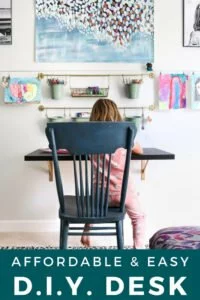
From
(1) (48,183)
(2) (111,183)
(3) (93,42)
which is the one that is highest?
(3) (93,42)

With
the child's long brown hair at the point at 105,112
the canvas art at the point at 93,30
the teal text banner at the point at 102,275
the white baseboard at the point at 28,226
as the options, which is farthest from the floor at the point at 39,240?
the teal text banner at the point at 102,275

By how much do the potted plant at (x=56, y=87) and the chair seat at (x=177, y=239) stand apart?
183cm

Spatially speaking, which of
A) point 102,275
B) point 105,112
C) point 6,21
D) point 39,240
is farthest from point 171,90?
point 102,275

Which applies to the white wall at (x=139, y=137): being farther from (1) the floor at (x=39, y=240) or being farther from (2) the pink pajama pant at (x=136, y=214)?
(2) the pink pajama pant at (x=136, y=214)

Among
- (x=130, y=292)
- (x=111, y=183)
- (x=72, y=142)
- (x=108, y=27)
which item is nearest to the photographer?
(x=130, y=292)

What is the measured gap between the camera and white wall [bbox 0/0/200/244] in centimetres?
335

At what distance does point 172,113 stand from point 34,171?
3.91 feet

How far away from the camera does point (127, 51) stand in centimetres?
334

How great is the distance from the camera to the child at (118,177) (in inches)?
94.5

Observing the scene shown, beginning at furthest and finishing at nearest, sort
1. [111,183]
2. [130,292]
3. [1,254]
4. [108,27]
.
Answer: [108,27] < [111,183] < [1,254] < [130,292]

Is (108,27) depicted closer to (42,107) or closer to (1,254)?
(42,107)

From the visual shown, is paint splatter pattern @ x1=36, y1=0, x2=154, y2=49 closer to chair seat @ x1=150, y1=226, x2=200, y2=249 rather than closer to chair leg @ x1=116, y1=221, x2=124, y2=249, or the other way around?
chair leg @ x1=116, y1=221, x2=124, y2=249

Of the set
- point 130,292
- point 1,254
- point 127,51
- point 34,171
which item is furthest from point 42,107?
point 130,292

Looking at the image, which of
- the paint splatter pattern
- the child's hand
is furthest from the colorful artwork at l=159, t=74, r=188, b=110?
the child's hand
